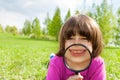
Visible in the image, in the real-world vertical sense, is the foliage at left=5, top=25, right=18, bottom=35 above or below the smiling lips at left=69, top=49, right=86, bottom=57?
below

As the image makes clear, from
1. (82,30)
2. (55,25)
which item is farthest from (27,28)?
(82,30)

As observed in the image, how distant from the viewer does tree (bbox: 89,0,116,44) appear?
155 ft

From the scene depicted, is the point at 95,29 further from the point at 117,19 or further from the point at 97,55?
the point at 117,19

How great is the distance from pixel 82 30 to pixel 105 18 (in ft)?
148

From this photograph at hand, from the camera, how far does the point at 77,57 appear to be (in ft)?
10.9

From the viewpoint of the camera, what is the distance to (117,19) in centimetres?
5284

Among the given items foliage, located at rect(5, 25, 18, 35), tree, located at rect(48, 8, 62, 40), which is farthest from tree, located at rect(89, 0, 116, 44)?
foliage, located at rect(5, 25, 18, 35)

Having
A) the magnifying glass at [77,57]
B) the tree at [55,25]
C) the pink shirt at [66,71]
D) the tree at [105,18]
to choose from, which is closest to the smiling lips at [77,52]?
the magnifying glass at [77,57]

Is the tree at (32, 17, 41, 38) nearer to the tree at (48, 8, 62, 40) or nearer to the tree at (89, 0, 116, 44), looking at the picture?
the tree at (48, 8, 62, 40)

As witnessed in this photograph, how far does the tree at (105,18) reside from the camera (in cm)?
4719

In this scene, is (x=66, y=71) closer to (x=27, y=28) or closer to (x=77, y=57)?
(x=77, y=57)

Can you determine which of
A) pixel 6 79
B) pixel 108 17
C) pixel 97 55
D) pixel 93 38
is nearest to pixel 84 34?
pixel 93 38

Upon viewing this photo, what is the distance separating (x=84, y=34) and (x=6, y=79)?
12.3 ft

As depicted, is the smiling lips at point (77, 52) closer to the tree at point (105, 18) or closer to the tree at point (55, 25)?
the tree at point (105, 18)
